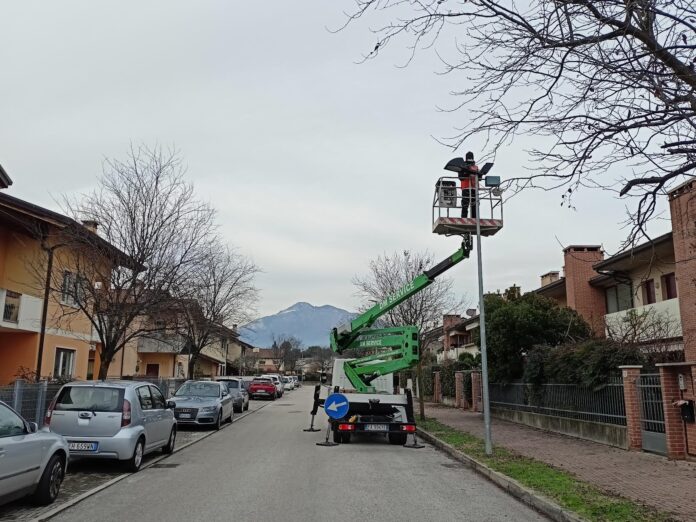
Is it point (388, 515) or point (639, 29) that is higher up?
point (639, 29)

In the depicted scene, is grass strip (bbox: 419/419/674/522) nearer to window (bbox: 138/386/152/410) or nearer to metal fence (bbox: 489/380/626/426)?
metal fence (bbox: 489/380/626/426)

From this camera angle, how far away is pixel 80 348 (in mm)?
26125

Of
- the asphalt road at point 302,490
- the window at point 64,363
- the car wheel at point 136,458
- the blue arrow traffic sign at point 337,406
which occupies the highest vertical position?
the window at point 64,363

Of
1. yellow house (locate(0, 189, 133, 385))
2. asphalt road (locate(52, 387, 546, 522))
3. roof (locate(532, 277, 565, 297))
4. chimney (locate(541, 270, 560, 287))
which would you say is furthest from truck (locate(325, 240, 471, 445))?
chimney (locate(541, 270, 560, 287))

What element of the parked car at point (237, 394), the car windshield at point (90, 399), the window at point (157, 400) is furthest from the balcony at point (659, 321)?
the parked car at point (237, 394)

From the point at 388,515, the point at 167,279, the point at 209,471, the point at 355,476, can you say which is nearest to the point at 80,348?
the point at 167,279

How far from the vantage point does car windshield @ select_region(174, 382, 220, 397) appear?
20531 millimetres

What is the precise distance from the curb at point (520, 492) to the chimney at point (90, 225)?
11.5m

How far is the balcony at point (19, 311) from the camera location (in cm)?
1995

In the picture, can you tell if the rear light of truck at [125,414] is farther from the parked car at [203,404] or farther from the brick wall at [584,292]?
the brick wall at [584,292]

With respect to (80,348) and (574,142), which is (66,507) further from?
(80,348)

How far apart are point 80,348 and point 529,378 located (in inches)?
734

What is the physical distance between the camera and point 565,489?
867 cm

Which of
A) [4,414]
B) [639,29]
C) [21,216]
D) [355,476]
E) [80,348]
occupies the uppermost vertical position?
[21,216]
